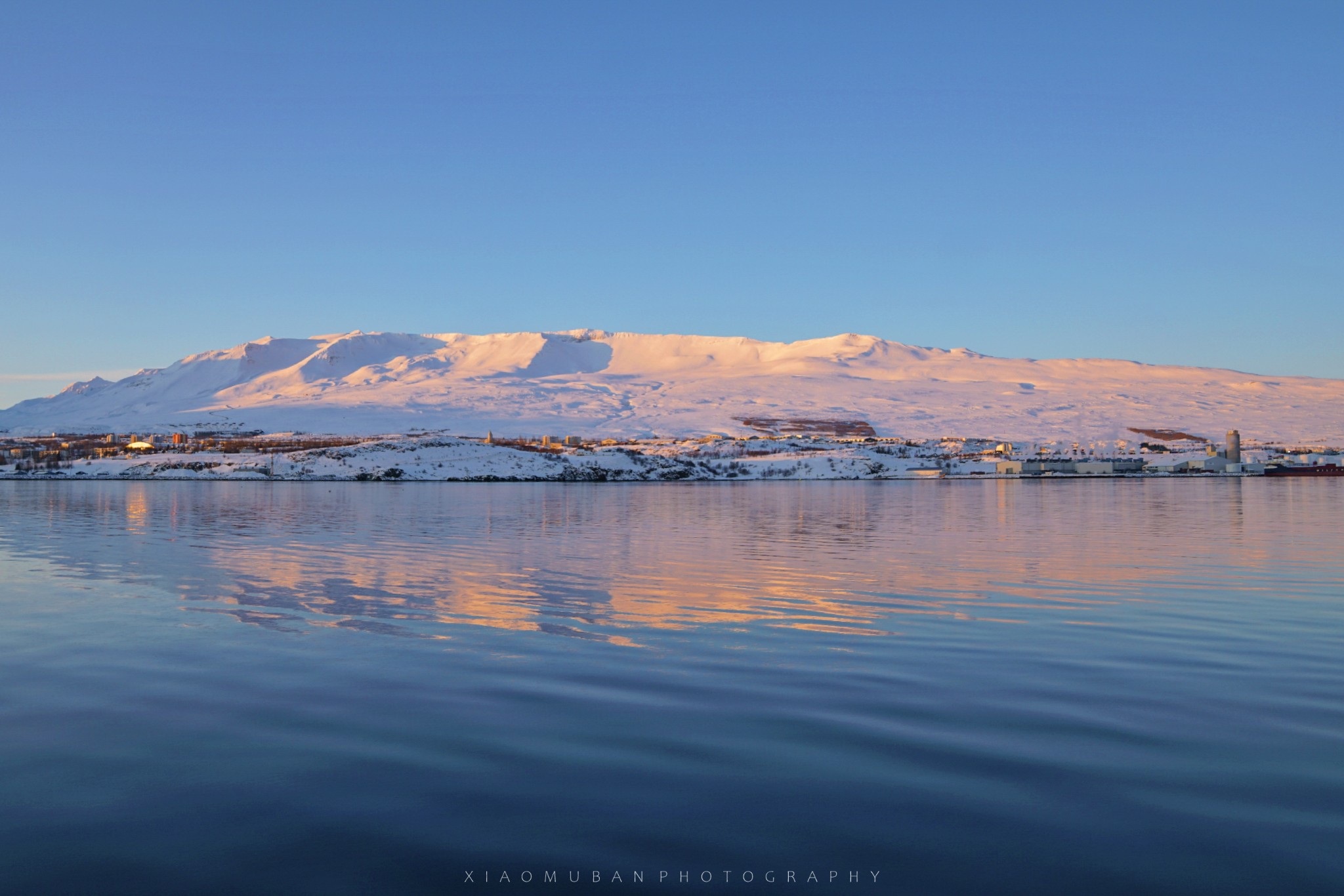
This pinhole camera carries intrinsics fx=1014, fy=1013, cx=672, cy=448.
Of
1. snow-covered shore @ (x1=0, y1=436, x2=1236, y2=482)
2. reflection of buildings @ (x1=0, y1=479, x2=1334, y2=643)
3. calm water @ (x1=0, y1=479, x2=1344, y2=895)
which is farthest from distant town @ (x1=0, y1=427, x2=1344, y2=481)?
calm water @ (x1=0, y1=479, x2=1344, y2=895)

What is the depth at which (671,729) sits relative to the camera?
35.3ft

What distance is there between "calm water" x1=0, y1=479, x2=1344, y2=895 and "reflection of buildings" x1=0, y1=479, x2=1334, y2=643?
0.26 m

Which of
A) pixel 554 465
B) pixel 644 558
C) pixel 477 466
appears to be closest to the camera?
pixel 644 558

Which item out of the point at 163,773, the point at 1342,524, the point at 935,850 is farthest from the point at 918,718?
the point at 1342,524

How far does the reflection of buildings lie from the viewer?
19734 millimetres

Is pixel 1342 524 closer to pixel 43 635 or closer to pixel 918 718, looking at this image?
pixel 918 718

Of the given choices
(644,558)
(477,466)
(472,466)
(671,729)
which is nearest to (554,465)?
(477,466)

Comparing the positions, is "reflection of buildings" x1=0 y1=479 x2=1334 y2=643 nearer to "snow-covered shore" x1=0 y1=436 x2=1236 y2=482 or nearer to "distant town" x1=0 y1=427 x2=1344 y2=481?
"snow-covered shore" x1=0 y1=436 x2=1236 y2=482

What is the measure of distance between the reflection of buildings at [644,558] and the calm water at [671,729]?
26 centimetres

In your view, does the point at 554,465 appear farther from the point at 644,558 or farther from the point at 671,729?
the point at 671,729

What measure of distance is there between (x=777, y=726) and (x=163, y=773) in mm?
5978

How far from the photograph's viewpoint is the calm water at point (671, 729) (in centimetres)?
745

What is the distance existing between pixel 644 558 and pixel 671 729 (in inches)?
777

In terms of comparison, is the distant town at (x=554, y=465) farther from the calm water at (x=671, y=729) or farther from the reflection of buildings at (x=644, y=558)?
the calm water at (x=671, y=729)
